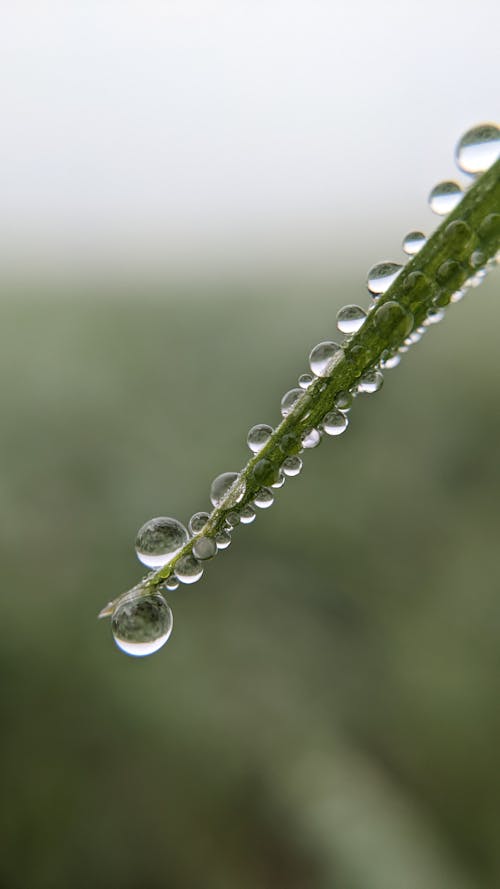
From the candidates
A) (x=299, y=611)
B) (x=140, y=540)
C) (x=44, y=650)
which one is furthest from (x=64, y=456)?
(x=140, y=540)

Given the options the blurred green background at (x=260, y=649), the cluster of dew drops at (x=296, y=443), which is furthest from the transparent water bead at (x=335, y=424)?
the blurred green background at (x=260, y=649)

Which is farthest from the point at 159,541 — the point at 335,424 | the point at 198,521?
the point at 335,424

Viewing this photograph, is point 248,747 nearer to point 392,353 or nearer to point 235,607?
point 235,607

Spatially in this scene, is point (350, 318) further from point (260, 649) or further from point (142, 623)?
point (260, 649)

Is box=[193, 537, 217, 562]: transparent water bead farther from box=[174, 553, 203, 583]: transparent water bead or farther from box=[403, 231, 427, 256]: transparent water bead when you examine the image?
box=[403, 231, 427, 256]: transparent water bead

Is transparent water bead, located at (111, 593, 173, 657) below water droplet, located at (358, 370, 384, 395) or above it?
below

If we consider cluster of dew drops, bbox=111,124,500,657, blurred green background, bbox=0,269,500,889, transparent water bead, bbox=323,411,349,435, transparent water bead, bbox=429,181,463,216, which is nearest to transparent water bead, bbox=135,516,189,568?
cluster of dew drops, bbox=111,124,500,657
